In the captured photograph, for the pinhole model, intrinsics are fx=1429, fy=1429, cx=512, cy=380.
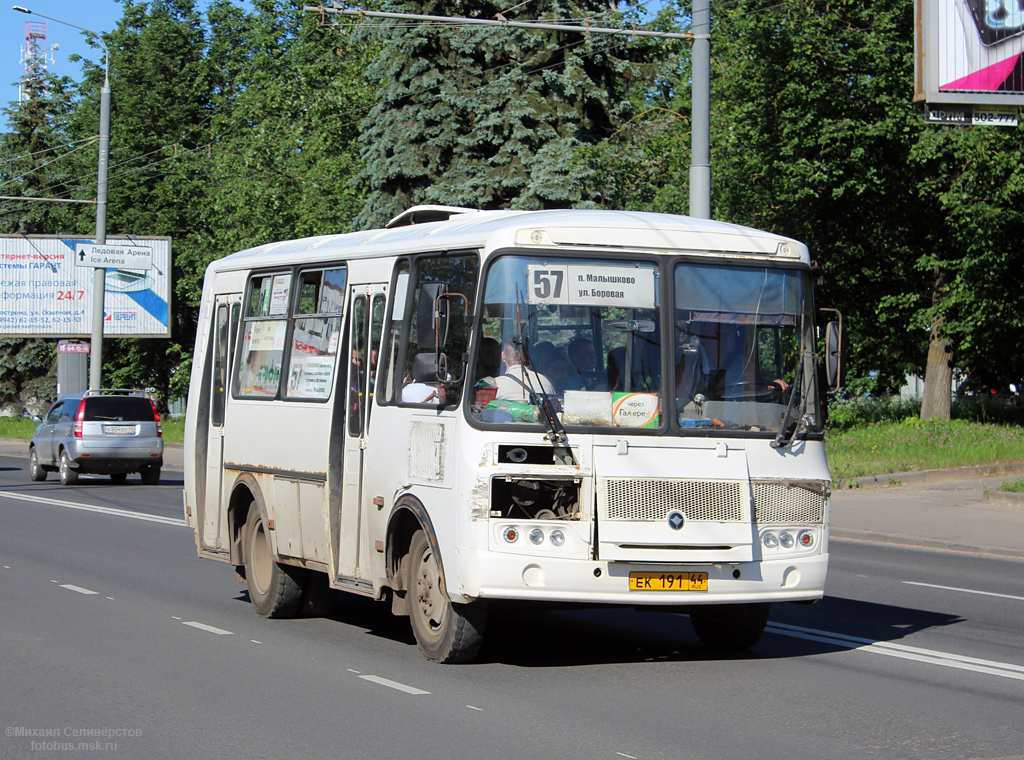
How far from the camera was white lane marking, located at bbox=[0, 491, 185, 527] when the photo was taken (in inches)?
768

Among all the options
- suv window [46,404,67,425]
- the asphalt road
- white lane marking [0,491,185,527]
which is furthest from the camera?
suv window [46,404,67,425]

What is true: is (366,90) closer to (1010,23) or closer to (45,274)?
(45,274)

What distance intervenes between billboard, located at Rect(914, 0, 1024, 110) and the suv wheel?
17349 millimetres

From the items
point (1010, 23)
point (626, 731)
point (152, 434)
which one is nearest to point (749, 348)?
point (626, 731)

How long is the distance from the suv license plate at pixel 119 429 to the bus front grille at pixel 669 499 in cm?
2157

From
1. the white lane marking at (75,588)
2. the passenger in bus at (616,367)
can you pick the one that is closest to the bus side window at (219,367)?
the white lane marking at (75,588)

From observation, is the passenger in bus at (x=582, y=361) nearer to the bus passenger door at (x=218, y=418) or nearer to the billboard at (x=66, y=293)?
the bus passenger door at (x=218, y=418)

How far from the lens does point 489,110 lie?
35.2 metres

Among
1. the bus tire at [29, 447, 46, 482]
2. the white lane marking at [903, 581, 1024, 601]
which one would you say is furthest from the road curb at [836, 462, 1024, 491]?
the bus tire at [29, 447, 46, 482]

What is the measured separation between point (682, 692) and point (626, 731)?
3.54 ft

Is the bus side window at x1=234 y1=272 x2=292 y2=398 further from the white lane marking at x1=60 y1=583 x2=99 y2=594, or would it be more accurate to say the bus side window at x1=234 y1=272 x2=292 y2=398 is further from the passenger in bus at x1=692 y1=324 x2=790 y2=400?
the passenger in bus at x1=692 y1=324 x2=790 y2=400

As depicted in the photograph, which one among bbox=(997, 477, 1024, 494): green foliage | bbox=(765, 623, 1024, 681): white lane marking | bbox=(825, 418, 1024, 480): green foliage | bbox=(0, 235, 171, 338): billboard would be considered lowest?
bbox=(765, 623, 1024, 681): white lane marking

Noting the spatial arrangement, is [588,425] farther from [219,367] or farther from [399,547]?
[219,367]

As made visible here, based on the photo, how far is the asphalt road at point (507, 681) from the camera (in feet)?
21.6
